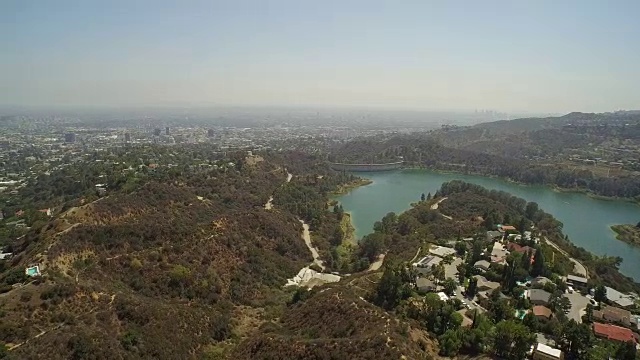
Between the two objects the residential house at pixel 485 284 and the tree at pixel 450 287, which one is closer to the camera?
the tree at pixel 450 287

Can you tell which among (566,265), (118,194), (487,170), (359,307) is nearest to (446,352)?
(359,307)

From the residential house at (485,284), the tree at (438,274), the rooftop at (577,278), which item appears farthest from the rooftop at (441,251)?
the rooftop at (577,278)

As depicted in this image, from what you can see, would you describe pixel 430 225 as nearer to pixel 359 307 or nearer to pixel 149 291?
pixel 359 307

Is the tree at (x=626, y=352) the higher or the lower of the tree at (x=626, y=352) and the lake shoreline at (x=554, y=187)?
the higher

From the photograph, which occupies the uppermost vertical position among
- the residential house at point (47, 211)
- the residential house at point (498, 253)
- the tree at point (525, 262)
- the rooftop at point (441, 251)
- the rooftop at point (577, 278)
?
the tree at point (525, 262)

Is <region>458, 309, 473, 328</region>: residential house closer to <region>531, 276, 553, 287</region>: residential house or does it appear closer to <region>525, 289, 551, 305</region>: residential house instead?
<region>525, 289, 551, 305</region>: residential house

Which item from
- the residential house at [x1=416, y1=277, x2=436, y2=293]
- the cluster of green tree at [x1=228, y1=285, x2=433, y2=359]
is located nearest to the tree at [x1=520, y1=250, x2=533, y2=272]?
the residential house at [x1=416, y1=277, x2=436, y2=293]

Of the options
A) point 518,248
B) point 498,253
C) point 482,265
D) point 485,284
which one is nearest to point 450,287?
point 485,284

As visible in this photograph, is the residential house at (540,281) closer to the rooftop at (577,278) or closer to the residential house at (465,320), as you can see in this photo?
the rooftop at (577,278)
